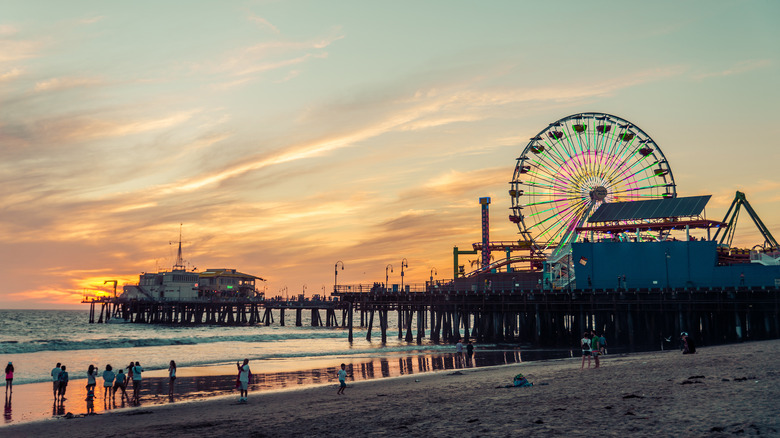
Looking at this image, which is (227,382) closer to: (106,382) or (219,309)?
(106,382)

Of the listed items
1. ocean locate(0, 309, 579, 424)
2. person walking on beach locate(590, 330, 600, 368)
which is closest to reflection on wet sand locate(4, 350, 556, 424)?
ocean locate(0, 309, 579, 424)

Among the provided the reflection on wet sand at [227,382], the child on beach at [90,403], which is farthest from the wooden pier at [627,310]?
the child on beach at [90,403]

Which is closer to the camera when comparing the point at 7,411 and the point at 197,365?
the point at 7,411

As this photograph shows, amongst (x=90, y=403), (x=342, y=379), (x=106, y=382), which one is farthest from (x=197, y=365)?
(x=342, y=379)

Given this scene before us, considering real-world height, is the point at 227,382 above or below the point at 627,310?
below

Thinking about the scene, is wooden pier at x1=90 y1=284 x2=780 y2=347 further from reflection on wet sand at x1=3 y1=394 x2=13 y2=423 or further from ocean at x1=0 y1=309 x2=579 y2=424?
reflection on wet sand at x1=3 y1=394 x2=13 y2=423

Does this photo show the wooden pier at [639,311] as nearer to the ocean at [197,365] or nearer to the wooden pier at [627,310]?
the wooden pier at [627,310]

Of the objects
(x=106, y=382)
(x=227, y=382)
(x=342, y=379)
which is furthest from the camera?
(x=227, y=382)

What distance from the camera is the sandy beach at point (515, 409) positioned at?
44.7 ft

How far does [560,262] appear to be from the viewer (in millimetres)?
63469

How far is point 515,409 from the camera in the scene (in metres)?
16.7

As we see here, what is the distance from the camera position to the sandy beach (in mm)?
13633

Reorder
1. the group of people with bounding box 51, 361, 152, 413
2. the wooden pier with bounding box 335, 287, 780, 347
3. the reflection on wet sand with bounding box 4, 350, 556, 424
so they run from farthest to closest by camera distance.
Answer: the wooden pier with bounding box 335, 287, 780, 347 → the group of people with bounding box 51, 361, 152, 413 → the reflection on wet sand with bounding box 4, 350, 556, 424

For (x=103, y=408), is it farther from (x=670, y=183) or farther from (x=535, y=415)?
(x=670, y=183)
